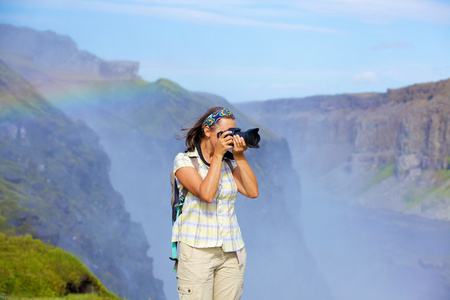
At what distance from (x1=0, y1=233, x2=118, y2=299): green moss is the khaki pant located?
18.5 feet

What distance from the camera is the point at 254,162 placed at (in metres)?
181

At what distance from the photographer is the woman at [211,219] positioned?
396 centimetres

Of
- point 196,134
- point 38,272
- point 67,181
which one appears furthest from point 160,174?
point 196,134

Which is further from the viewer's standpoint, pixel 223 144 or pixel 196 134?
pixel 196 134

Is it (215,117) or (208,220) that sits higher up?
(215,117)

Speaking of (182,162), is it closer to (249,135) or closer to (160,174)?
(249,135)

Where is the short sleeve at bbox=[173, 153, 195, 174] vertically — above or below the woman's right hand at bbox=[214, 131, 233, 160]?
below

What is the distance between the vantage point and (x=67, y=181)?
Result: 88.4 meters

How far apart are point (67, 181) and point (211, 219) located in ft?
295

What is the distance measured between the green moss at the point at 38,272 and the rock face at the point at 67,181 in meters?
44.7

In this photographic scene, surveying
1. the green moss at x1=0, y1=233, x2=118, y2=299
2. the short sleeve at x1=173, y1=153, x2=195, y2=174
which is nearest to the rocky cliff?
the green moss at x1=0, y1=233, x2=118, y2=299

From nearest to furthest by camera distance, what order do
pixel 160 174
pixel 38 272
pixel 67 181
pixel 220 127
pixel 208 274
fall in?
1. pixel 208 274
2. pixel 220 127
3. pixel 38 272
4. pixel 67 181
5. pixel 160 174

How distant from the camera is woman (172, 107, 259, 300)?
3961mm

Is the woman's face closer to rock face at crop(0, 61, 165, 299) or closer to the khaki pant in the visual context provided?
the khaki pant
